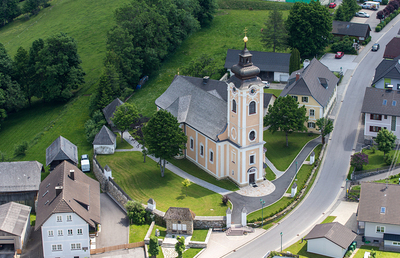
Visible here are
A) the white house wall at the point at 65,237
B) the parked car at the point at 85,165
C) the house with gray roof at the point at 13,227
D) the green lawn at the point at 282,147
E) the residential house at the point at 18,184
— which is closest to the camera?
the white house wall at the point at 65,237

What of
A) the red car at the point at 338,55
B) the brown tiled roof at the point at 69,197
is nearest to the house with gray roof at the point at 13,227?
the brown tiled roof at the point at 69,197

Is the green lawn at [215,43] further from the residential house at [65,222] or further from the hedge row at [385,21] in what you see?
the residential house at [65,222]

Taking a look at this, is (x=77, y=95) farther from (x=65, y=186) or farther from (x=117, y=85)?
(x=65, y=186)

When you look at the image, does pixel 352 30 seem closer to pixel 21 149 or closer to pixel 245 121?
pixel 245 121

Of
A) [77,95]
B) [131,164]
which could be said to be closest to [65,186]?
[131,164]

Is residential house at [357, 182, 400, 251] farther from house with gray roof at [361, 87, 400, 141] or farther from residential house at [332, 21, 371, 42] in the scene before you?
residential house at [332, 21, 371, 42]
